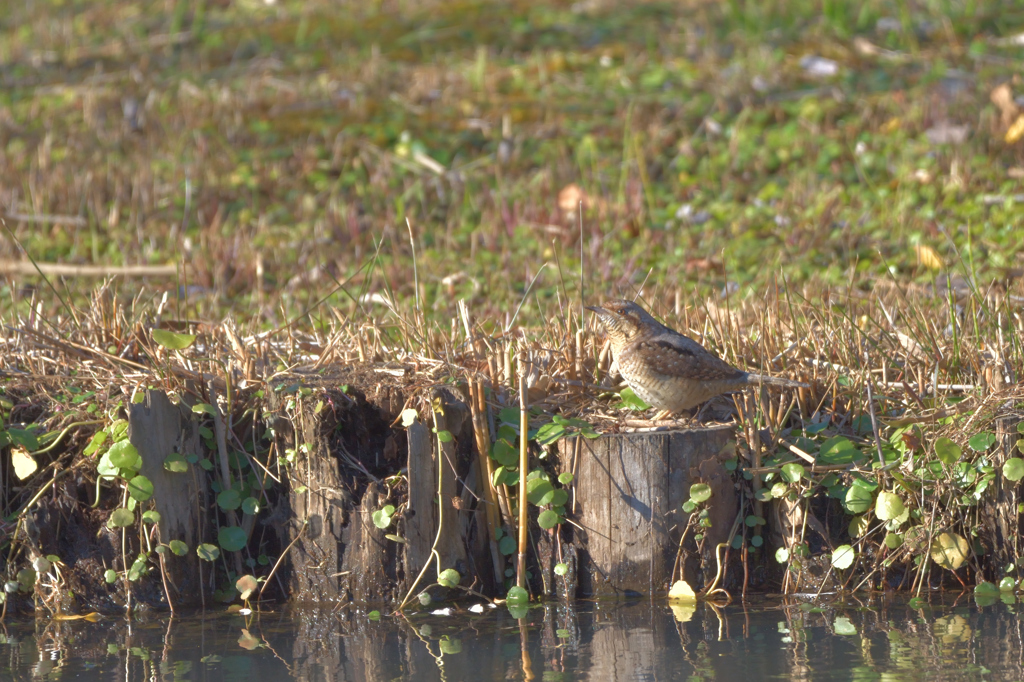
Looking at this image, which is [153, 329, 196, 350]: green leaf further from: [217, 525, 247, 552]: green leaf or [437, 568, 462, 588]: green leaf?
[437, 568, 462, 588]: green leaf

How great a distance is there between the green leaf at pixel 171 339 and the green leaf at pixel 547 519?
67.9 inches

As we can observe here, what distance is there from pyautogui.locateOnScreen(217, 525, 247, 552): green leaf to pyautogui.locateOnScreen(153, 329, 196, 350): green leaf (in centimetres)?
82

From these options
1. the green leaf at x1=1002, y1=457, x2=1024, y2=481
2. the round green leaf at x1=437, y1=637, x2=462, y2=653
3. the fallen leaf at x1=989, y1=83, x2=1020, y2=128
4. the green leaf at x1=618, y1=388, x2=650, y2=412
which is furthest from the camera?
the fallen leaf at x1=989, y1=83, x2=1020, y2=128

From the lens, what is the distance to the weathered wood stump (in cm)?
455

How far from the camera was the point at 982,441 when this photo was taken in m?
4.38

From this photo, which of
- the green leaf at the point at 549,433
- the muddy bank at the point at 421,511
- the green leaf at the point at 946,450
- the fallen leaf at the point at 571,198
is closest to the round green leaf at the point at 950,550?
the muddy bank at the point at 421,511

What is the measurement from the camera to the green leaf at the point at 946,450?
4.36 metres

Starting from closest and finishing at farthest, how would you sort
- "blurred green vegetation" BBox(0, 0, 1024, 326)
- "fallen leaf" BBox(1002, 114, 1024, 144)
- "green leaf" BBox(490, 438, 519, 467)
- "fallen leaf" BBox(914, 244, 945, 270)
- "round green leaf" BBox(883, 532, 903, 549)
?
"round green leaf" BBox(883, 532, 903, 549) < "green leaf" BBox(490, 438, 519, 467) < "fallen leaf" BBox(914, 244, 945, 270) < "blurred green vegetation" BBox(0, 0, 1024, 326) < "fallen leaf" BBox(1002, 114, 1024, 144)

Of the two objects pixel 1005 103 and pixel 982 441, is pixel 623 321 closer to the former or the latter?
pixel 982 441

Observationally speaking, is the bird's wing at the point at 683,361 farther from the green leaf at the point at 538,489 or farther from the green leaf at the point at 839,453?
the green leaf at the point at 538,489

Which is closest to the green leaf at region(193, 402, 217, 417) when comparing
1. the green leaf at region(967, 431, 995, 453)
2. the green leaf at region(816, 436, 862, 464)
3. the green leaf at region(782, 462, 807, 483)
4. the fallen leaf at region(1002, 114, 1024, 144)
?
the green leaf at region(782, 462, 807, 483)

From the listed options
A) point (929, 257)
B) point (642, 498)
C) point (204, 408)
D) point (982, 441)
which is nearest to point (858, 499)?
point (982, 441)

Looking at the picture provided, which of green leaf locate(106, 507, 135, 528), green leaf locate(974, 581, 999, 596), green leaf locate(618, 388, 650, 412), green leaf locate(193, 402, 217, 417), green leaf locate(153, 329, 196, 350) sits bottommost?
green leaf locate(974, 581, 999, 596)

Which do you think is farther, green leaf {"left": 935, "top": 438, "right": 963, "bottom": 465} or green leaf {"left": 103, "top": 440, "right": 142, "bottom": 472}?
green leaf {"left": 103, "top": 440, "right": 142, "bottom": 472}
